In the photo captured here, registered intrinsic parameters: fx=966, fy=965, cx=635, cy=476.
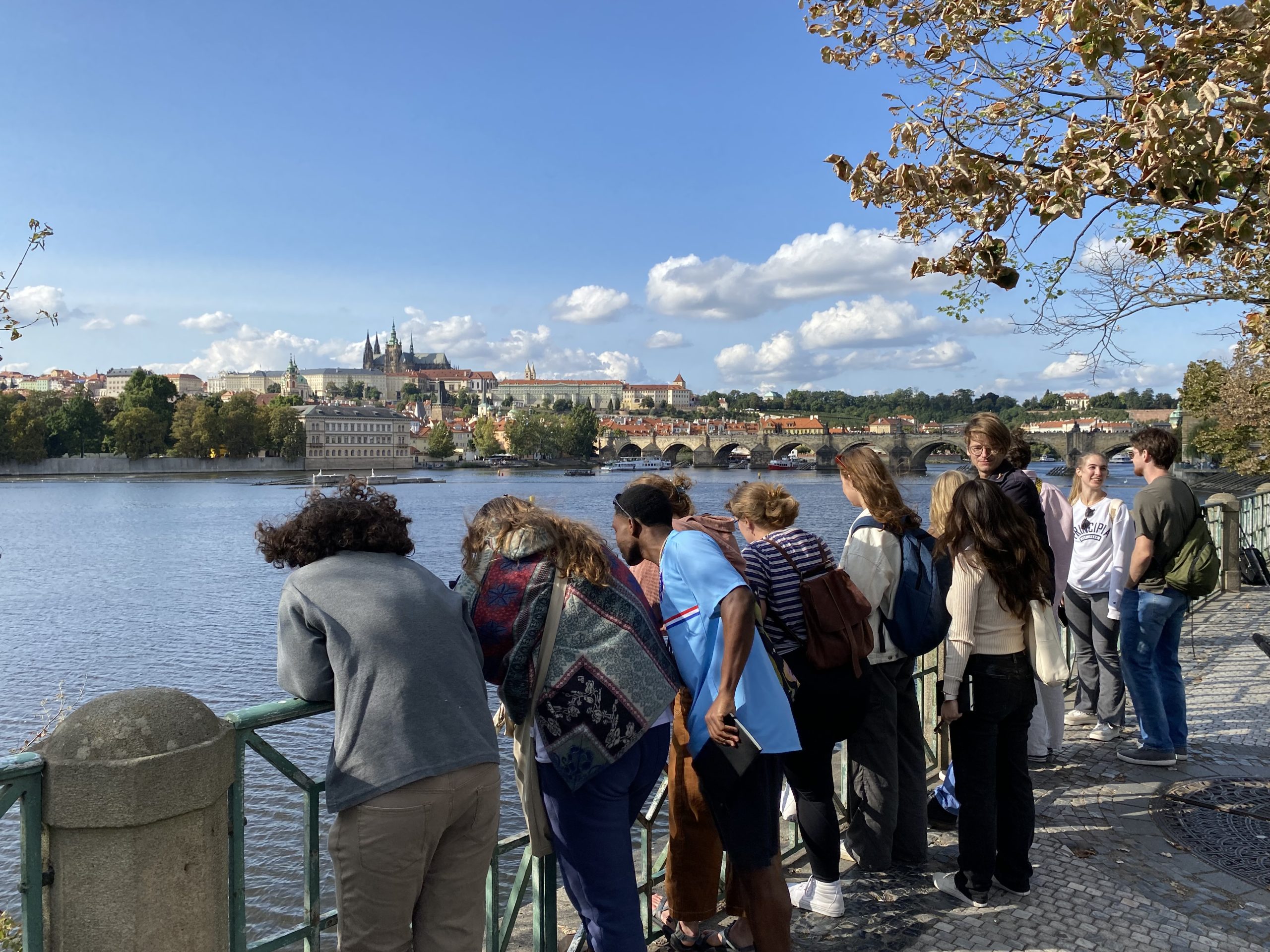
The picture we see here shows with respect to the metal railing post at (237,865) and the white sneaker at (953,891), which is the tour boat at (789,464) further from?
the metal railing post at (237,865)

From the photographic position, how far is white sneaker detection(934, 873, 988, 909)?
10.9ft

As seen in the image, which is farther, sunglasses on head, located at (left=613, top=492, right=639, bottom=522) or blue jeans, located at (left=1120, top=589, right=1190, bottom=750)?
blue jeans, located at (left=1120, top=589, right=1190, bottom=750)

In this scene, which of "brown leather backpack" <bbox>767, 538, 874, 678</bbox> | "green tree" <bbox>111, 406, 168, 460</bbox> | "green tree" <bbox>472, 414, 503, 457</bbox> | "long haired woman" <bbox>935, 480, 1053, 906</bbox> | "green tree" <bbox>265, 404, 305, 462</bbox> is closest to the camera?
"brown leather backpack" <bbox>767, 538, 874, 678</bbox>

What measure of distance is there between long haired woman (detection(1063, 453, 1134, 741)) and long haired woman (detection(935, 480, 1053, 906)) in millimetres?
1909

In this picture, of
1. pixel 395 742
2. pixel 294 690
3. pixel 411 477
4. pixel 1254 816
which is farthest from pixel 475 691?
pixel 411 477

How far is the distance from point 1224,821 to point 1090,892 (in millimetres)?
1052

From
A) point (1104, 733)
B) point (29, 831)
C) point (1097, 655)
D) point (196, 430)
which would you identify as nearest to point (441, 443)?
point (196, 430)

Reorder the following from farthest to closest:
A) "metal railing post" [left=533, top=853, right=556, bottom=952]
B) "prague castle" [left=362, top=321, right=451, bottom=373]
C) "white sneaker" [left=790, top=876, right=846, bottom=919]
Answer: "prague castle" [left=362, top=321, right=451, bottom=373]
"white sneaker" [left=790, top=876, right=846, bottom=919]
"metal railing post" [left=533, top=853, right=556, bottom=952]

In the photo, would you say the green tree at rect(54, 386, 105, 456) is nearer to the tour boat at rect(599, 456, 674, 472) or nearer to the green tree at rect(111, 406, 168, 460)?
the green tree at rect(111, 406, 168, 460)

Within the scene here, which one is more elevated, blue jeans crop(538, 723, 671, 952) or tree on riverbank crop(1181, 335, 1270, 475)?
tree on riverbank crop(1181, 335, 1270, 475)

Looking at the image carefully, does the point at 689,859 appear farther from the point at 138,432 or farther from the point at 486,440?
the point at 486,440

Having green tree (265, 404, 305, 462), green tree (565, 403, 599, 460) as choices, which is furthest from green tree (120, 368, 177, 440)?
green tree (565, 403, 599, 460)

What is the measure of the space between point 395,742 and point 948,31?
445cm

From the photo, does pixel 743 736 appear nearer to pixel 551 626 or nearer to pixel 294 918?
pixel 551 626
